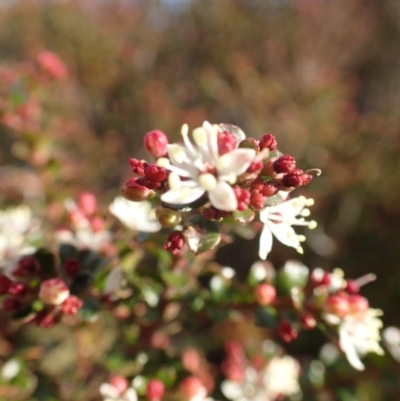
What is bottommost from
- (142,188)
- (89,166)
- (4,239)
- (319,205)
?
(89,166)

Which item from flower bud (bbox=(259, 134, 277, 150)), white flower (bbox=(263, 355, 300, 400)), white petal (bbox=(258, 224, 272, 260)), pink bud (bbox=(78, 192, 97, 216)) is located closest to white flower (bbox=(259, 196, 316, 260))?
white petal (bbox=(258, 224, 272, 260))

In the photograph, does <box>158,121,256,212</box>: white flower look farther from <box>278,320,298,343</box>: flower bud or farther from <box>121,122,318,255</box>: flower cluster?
<box>278,320,298,343</box>: flower bud

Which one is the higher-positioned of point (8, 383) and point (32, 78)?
point (32, 78)

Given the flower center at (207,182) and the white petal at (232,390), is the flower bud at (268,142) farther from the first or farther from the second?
the white petal at (232,390)

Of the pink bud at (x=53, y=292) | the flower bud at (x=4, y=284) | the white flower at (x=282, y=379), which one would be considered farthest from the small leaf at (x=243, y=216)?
the white flower at (x=282, y=379)

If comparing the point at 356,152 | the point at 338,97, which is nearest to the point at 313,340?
the point at 356,152

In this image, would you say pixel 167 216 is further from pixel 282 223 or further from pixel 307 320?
pixel 307 320

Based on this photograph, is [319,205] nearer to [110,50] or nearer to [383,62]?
[110,50]

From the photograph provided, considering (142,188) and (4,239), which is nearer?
(142,188)
